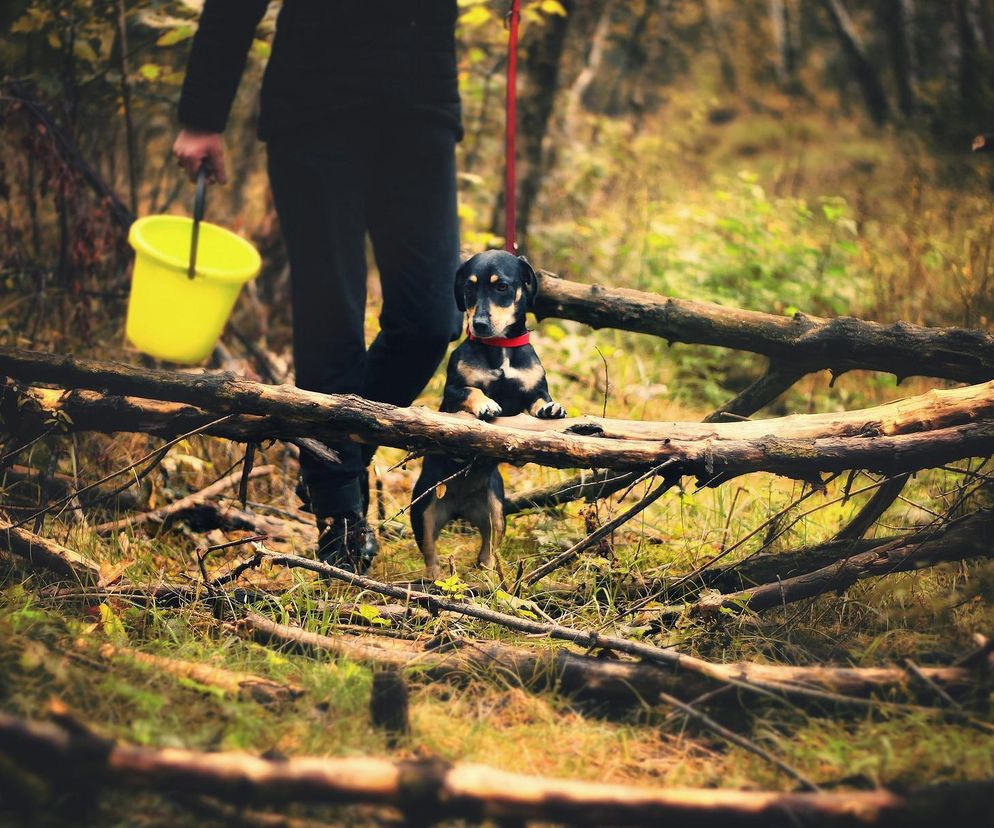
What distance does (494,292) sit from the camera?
3.26 m

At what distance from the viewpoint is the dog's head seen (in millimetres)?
3213

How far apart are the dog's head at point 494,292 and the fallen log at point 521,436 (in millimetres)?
416

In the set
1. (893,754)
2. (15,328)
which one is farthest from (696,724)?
(15,328)

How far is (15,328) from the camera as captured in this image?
4.77 metres

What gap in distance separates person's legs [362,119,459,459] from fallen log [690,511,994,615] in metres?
1.32

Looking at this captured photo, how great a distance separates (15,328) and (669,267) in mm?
3928

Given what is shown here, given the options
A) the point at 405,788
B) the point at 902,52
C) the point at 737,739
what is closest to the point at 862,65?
the point at 902,52

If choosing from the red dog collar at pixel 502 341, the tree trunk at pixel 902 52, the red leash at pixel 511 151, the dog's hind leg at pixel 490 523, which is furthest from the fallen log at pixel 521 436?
the tree trunk at pixel 902 52

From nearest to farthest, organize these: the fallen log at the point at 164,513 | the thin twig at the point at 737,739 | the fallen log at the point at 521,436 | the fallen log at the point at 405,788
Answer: the fallen log at the point at 405,788, the thin twig at the point at 737,739, the fallen log at the point at 521,436, the fallen log at the point at 164,513

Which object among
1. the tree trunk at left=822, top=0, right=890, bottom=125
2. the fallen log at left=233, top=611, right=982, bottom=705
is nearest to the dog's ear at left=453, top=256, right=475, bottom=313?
the fallen log at left=233, top=611, right=982, bottom=705

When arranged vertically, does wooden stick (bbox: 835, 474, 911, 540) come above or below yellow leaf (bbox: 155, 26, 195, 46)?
below

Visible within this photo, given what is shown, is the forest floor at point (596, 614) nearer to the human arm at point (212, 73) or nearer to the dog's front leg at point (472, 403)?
the dog's front leg at point (472, 403)

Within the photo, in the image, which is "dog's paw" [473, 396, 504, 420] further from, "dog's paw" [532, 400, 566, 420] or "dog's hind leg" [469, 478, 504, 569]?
"dog's hind leg" [469, 478, 504, 569]

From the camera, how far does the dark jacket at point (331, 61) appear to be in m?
3.10
